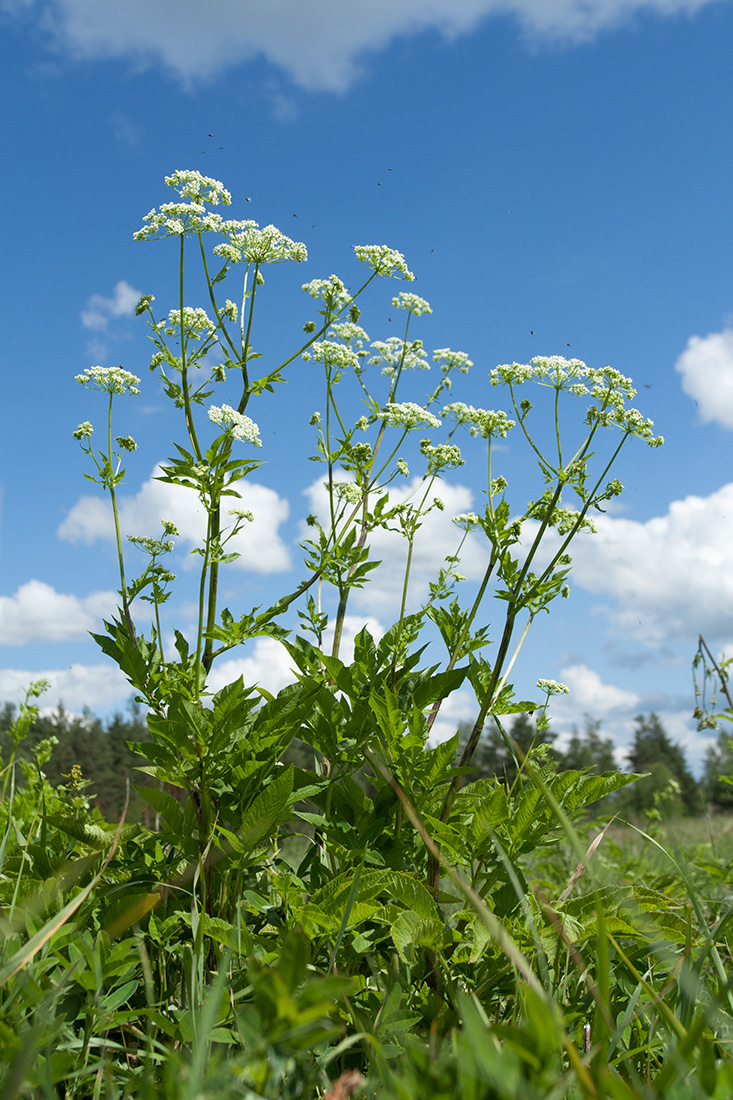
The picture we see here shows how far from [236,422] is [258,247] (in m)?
0.93

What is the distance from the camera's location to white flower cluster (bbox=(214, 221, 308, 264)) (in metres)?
3.12

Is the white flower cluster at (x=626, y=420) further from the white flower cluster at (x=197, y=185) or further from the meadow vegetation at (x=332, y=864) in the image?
the white flower cluster at (x=197, y=185)

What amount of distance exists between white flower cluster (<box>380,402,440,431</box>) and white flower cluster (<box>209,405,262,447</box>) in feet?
2.31

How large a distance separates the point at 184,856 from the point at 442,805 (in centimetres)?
84

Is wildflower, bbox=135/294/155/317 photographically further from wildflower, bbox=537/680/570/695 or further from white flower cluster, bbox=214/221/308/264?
wildflower, bbox=537/680/570/695

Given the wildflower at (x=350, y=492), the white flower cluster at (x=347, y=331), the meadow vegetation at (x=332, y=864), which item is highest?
the white flower cluster at (x=347, y=331)

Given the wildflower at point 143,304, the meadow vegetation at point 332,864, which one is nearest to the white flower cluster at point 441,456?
the meadow vegetation at point 332,864

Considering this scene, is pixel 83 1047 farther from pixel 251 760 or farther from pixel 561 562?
pixel 561 562

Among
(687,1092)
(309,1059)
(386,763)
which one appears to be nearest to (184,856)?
(386,763)

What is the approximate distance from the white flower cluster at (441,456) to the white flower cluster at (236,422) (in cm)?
80

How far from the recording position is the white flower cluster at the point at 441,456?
317cm

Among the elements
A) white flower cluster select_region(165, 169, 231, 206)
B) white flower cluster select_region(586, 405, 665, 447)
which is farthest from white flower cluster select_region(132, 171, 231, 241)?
white flower cluster select_region(586, 405, 665, 447)

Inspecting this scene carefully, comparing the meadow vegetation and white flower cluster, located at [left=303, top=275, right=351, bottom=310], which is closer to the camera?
the meadow vegetation

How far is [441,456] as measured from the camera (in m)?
3.17
